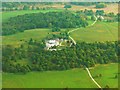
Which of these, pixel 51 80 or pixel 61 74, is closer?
pixel 51 80

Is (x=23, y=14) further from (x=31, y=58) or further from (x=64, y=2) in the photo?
(x=31, y=58)

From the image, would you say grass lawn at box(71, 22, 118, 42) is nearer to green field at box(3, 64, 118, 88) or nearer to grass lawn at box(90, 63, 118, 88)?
grass lawn at box(90, 63, 118, 88)

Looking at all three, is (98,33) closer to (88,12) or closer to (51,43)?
(51,43)

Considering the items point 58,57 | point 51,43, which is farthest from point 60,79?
point 51,43

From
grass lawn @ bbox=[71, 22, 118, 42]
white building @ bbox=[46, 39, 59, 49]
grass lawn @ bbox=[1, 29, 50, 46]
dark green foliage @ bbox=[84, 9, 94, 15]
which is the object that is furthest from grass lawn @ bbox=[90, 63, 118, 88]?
dark green foliage @ bbox=[84, 9, 94, 15]

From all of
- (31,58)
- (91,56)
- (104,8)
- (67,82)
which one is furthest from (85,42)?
(104,8)

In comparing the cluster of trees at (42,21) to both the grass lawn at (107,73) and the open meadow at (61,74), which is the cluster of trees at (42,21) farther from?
the grass lawn at (107,73)
